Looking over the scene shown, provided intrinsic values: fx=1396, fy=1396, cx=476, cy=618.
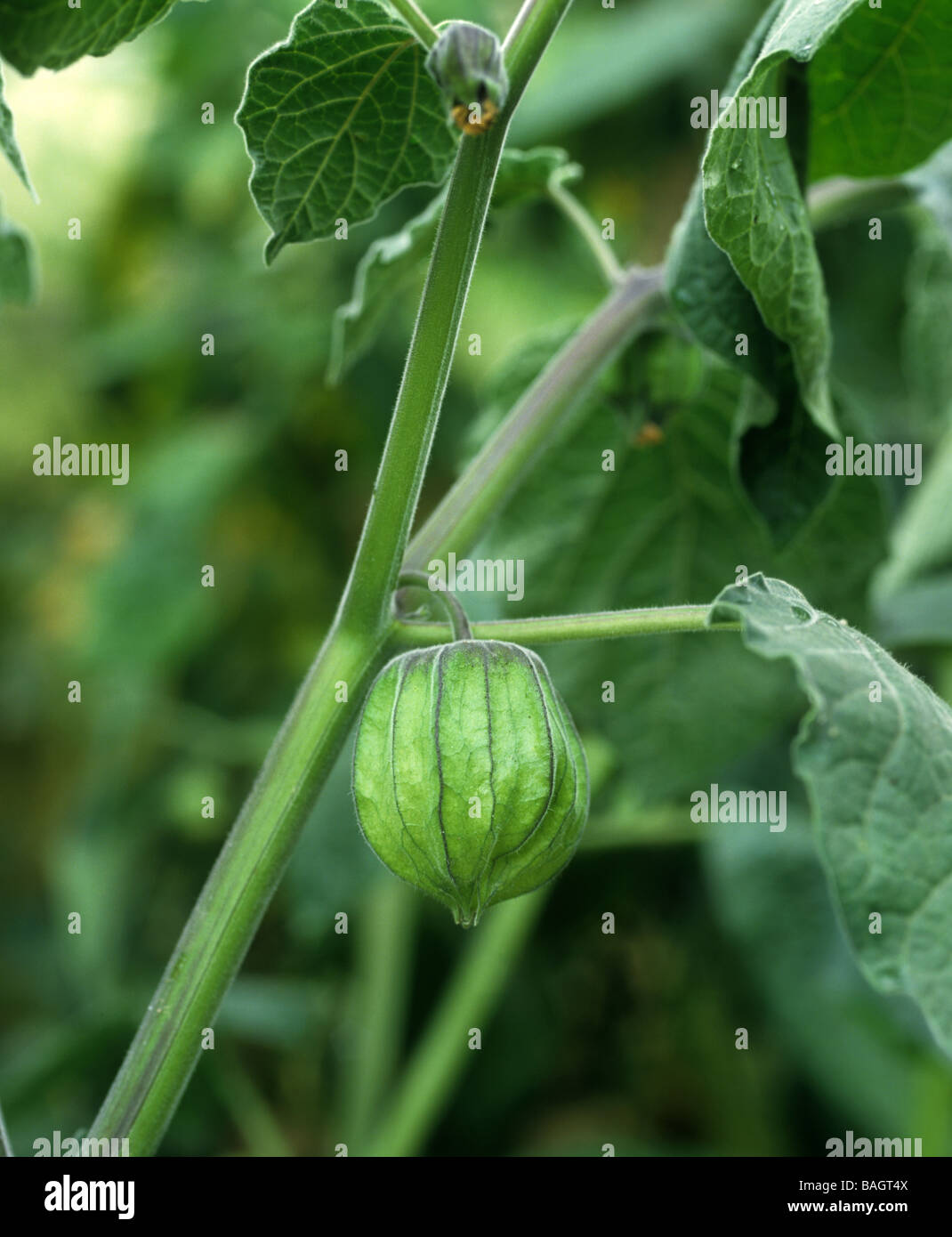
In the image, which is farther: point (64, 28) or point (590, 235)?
point (590, 235)

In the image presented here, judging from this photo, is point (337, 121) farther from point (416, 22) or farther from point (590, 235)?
point (590, 235)

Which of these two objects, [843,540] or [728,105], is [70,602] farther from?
[728,105]

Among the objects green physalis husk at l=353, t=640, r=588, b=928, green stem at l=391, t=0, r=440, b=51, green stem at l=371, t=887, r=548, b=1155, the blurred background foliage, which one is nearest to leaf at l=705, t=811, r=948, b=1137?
the blurred background foliage

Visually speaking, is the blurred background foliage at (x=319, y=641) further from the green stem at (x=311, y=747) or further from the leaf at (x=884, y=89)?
the green stem at (x=311, y=747)

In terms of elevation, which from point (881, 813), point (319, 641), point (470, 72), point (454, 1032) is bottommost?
point (454, 1032)

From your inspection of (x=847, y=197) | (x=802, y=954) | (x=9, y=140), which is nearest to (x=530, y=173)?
(x=847, y=197)

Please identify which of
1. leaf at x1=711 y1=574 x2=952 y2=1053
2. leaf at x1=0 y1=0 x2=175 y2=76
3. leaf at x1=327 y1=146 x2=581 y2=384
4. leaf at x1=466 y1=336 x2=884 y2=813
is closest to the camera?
leaf at x1=711 y1=574 x2=952 y2=1053

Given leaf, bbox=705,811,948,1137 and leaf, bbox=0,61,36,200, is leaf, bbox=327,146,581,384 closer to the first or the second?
leaf, bbox=0,61,36,200
